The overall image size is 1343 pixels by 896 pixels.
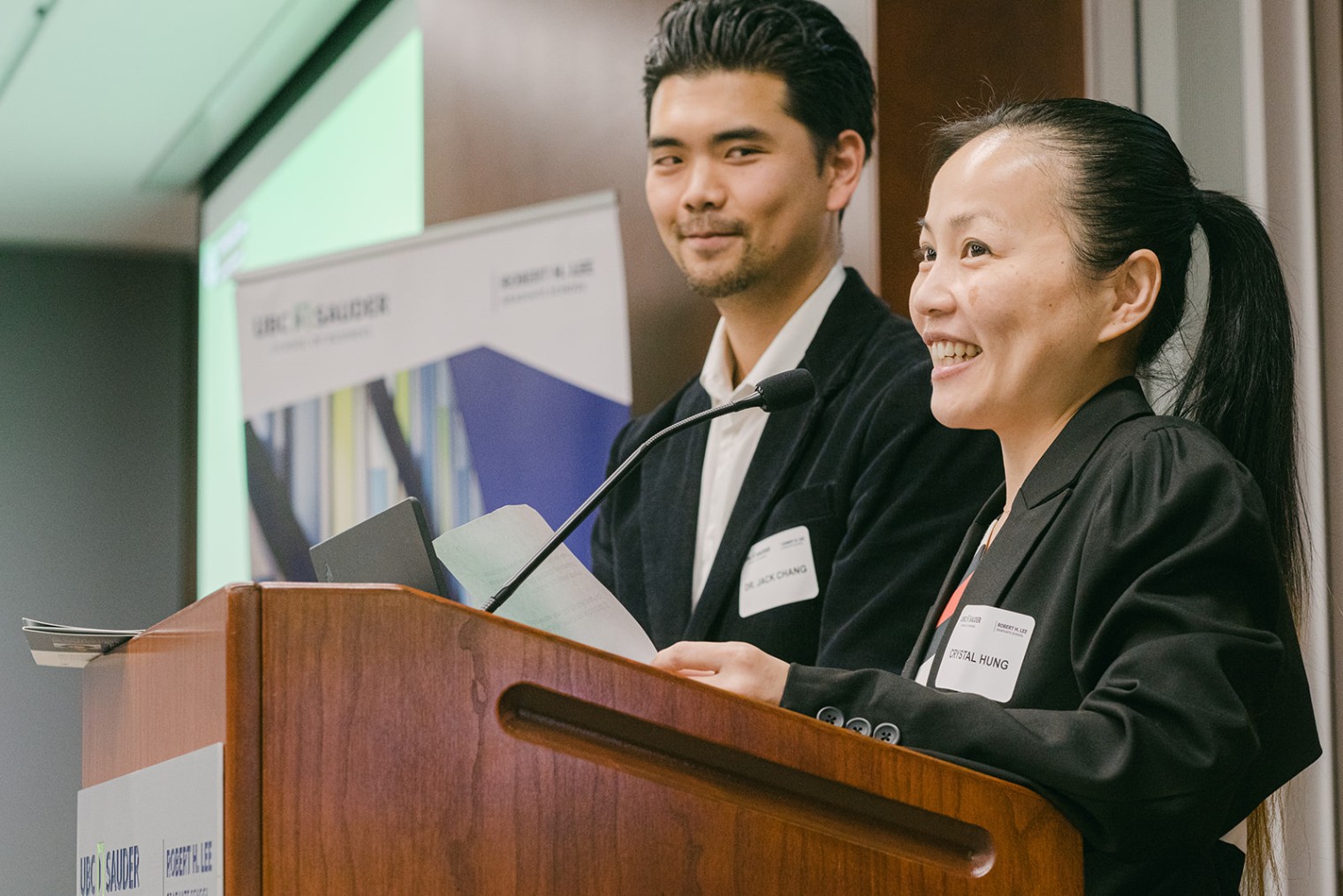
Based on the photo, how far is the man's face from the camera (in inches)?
92.5

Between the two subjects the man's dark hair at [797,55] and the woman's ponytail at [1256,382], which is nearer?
the woman's ponytail at [1256,382]

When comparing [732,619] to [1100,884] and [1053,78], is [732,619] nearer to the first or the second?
[1100,884]

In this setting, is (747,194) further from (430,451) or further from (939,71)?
(430,451)

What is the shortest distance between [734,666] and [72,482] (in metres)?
6.63

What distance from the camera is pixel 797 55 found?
236 centimetres

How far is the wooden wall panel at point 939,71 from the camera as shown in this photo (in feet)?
8.29

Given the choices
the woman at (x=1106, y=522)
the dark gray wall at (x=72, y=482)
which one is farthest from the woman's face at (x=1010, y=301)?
the dark gray wall at (x=72, y=482)

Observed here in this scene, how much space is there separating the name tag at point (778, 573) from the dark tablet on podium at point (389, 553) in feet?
2.46

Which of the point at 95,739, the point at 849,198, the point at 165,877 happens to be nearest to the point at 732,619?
the point at 849,198

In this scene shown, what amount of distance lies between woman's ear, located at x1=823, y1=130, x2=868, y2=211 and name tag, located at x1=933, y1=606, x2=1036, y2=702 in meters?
1.19

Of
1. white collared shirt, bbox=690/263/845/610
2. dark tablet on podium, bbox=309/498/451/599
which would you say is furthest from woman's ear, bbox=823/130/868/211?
dark tablet on podium, bbox=309/498/451/599

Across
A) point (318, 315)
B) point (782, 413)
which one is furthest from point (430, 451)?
point (782, 413)

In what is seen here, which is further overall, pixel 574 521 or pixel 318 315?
pixel 318 315

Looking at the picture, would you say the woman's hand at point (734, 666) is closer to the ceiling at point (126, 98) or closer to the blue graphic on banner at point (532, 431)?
the blue graphic on banner at point (532, 431)
